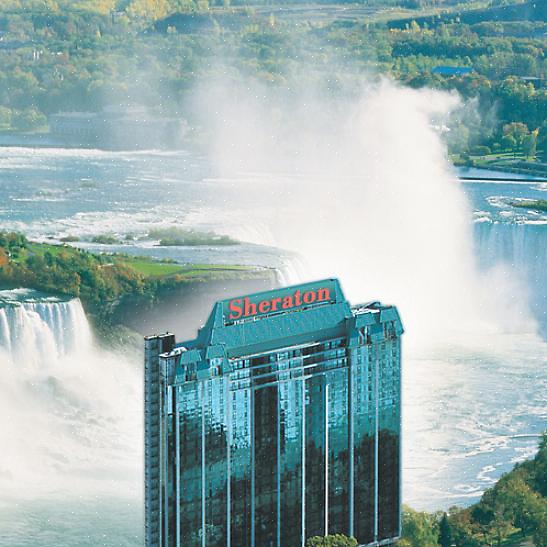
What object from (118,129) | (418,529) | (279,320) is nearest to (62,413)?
(418,529)

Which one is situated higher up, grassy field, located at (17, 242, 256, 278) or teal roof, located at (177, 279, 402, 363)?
teal roof, located at (177, 279, 402, 363)

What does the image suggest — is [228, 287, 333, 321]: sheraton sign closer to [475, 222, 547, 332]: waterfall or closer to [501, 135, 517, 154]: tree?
[475, 222, 547, 332]: waterfall

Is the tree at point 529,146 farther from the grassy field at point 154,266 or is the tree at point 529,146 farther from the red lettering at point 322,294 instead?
the red lettering at point 322,294

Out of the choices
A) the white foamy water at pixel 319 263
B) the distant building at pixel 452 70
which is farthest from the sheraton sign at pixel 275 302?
the distant building at pixel 452 70

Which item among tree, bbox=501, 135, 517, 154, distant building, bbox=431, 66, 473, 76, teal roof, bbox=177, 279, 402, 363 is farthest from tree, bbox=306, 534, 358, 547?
distant building, bbox=431, 66, 473, 76

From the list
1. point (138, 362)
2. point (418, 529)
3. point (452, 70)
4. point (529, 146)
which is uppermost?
point (452, 70)

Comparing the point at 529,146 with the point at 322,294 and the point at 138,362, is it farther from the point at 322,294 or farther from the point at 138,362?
the point at 322,294

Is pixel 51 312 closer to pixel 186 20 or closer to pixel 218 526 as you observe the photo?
pixel 218 526
